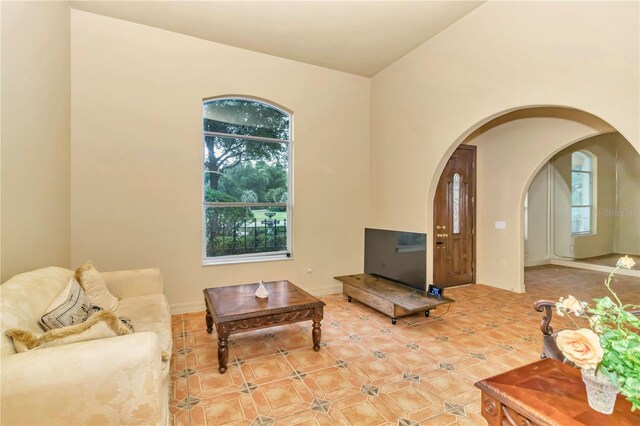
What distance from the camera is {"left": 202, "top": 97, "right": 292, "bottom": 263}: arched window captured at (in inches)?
173

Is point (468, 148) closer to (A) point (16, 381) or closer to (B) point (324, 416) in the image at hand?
(B) point (324, 416)

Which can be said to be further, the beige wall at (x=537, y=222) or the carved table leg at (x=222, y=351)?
the beige wall at (x=537, y=222)

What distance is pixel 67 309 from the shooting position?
2051 millimetres

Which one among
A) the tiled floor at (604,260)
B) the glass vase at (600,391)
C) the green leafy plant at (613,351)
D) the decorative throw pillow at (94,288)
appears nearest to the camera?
the green leafy plant at (613,351)

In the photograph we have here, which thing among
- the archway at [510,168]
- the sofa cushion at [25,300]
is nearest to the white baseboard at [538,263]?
the archway at [510,168]

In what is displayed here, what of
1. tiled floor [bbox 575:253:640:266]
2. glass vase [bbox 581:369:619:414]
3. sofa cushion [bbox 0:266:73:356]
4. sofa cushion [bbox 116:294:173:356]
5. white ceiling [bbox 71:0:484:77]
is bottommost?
tiled floor [bbox 575:253:640:266]

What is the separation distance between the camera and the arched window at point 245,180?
4.38 m

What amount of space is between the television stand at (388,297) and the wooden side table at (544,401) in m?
1.97

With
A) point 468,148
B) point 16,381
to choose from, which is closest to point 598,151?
point 468,148

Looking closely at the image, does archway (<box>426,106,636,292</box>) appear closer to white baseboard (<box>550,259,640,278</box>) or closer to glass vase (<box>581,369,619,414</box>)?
white baseboard (<box>550,259,640,278</box>)

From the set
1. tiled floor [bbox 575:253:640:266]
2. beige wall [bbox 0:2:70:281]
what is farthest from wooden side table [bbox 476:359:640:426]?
tiled floor [bbox 575:253:640:266]

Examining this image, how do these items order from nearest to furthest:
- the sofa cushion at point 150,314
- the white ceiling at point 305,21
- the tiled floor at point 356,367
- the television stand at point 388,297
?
1. the tiled floor at point 356,367
2. the sofa cushion at point 150,314
3. the white ceiling at point 305,21
4. the television stand at point 388,297

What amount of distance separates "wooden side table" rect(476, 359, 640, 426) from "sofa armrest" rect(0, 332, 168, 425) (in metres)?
1.70

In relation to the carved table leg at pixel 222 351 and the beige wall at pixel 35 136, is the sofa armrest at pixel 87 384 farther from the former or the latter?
the beige wall at pixel 35 136
